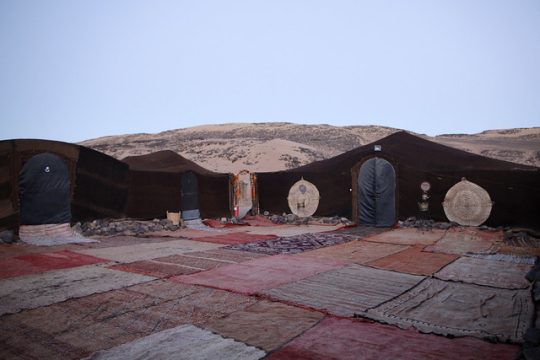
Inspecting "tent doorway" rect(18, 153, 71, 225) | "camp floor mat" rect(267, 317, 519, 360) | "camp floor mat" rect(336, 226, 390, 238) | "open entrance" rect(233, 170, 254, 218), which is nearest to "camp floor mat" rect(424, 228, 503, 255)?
"camp floor mat" rect(336, 226, 390, 238)

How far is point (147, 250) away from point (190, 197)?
571 cm

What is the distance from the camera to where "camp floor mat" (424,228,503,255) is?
7.65 meters

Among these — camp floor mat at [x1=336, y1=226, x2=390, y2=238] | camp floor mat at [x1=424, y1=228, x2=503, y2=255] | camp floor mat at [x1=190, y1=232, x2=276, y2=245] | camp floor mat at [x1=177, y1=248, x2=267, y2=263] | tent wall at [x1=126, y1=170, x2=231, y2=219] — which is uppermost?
tent wall at [x1=126, y1=170, x2=231, y2=219]

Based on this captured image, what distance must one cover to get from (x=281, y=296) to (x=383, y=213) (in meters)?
8.44

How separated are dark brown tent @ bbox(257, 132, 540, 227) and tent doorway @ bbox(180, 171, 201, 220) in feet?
8.52

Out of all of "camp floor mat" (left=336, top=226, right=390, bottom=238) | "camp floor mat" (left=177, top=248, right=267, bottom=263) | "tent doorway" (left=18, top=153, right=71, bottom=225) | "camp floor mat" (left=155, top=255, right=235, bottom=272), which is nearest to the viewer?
"camp floor mat" (left=155, top=255, right=235, bottom=272)

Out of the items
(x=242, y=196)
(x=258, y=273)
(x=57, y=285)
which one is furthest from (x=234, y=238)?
(x=242, y=196)

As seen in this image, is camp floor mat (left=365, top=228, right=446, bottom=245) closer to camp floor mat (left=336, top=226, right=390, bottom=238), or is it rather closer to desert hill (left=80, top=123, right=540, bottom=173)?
camp floor mat (left=336, top=226, right=390, bottom=238)

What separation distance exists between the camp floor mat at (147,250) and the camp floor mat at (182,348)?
3677 millimetres

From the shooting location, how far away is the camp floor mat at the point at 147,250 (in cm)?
702

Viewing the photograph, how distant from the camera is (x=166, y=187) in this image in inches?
491

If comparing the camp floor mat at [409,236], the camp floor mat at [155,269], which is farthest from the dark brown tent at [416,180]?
the camp floor mat at [155,269]

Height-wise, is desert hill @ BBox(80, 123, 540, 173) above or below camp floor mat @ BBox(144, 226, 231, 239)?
above

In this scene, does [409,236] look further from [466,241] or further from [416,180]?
[416,180]
